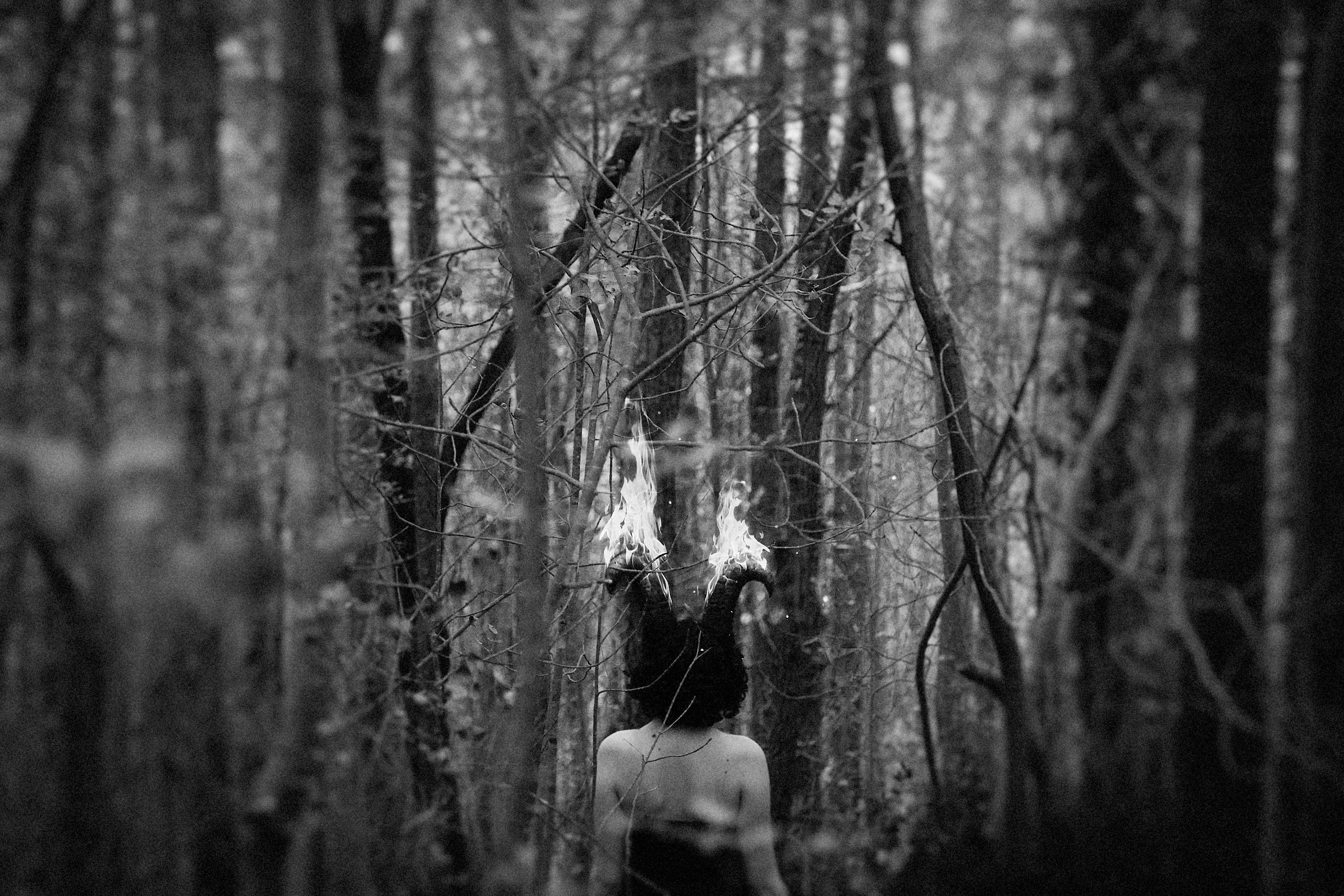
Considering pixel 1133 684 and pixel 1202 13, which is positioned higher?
pixel 1202 13

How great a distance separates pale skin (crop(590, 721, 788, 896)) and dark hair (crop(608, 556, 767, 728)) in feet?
0.33

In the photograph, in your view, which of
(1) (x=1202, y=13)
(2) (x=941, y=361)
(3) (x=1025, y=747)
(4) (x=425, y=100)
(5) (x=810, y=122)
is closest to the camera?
(1) (x=1202, y=13)

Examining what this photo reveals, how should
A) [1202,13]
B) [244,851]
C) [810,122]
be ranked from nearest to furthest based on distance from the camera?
[244,851] → [1202,13] → [810,122]

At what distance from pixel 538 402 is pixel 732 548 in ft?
2.61

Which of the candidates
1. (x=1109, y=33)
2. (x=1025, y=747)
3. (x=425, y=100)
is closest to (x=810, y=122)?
(x=1109, y=33)

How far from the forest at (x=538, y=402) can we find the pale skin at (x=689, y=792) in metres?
0.31

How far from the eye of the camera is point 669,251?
4715 mm

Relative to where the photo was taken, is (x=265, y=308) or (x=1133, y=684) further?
(x=1133, y=684)

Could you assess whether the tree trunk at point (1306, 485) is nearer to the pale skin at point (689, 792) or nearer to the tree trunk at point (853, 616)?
the pale skin at point (689, 792)

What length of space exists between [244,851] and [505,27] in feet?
6.31

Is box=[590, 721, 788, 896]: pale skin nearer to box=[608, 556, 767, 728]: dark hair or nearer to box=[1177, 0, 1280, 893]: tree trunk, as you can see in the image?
box=[608, 556, 767, 728]: dark hair

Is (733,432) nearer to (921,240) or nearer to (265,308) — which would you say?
(921,240)

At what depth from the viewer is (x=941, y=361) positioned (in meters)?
3.35

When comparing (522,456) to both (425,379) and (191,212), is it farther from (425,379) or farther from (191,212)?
(425,379)
